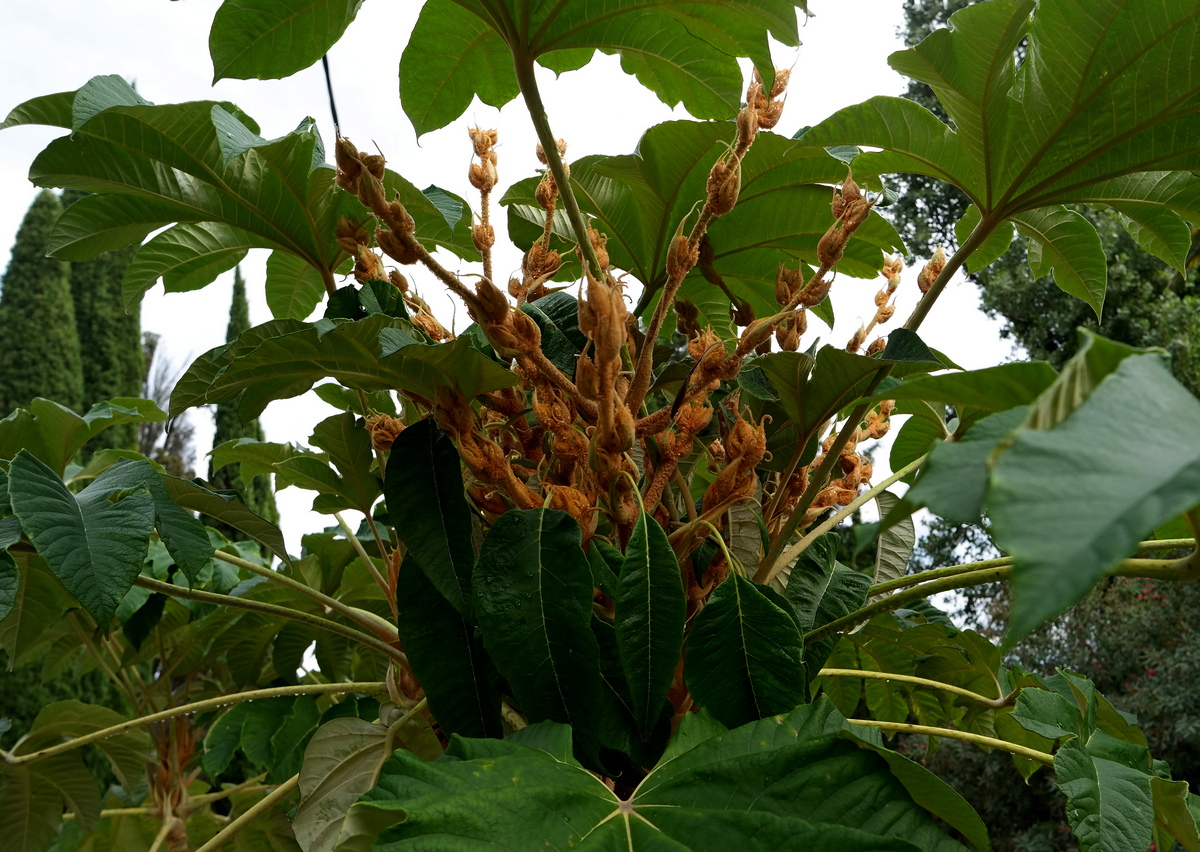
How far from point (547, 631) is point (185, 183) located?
2.14ft

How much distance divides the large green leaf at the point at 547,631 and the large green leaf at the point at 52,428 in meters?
0.76

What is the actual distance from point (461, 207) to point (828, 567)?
62cm

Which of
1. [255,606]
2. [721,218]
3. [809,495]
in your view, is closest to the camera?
[809,495]

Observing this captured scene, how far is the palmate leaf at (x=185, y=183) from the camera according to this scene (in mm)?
828

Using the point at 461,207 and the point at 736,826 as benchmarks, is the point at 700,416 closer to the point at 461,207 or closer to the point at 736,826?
the point at 736,826

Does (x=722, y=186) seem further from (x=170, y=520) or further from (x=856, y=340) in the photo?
(x=170, y=520)

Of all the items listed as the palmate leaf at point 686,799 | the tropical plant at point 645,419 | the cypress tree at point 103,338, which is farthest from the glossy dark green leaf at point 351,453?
the cypress tree at point 103,338

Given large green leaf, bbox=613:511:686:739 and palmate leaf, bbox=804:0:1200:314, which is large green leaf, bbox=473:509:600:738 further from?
palmate leaf, bbox=804:0:1200:314

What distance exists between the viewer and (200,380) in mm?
793

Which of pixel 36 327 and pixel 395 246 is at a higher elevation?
pixel 36 327

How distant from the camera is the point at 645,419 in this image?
2.32 ft

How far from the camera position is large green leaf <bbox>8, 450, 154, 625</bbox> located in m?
0.67

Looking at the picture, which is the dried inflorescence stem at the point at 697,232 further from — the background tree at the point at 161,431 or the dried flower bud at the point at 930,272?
the background tree at the point at 161,431

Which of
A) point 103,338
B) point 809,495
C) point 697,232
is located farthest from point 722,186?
point 103,338
